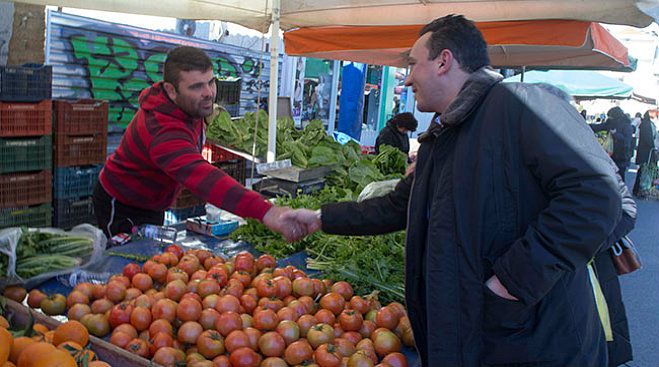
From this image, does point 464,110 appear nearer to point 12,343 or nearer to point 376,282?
point 376,282

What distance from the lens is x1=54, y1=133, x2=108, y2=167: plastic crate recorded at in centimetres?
621

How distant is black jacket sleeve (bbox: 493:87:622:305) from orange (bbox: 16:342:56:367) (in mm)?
1417

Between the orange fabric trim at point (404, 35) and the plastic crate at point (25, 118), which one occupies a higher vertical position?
the orange fabric trim at point (404, 35)

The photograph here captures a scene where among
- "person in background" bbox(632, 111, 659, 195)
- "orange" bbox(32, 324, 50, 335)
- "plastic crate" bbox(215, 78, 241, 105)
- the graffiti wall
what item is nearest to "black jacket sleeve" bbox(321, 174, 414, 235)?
"orange" bbox(32, 324, 50, 335)

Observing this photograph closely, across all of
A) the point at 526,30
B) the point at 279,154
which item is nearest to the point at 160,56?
the point at 279,154

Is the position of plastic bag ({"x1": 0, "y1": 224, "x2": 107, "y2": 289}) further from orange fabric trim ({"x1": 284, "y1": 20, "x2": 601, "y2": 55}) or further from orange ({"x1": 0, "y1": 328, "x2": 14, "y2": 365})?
orange fabric trim ({"x1": 284, "y1": 20, "x2": 601, "y2": 55})

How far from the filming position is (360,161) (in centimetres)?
633

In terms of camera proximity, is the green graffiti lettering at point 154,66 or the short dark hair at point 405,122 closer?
the short dark hair at point 405,122

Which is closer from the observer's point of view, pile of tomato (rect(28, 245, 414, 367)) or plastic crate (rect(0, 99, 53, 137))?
→ pile of tomato (rect(28, 245, 414, 367))

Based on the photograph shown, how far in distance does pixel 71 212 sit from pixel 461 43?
5.62m

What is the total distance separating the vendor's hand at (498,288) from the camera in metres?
1.90

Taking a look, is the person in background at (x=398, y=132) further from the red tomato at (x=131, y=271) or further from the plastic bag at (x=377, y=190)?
the red tomato at (x=131, y=271)

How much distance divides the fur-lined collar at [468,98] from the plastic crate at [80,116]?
17.4ft

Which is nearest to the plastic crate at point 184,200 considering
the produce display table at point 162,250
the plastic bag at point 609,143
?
the produce display table at point 162,250
